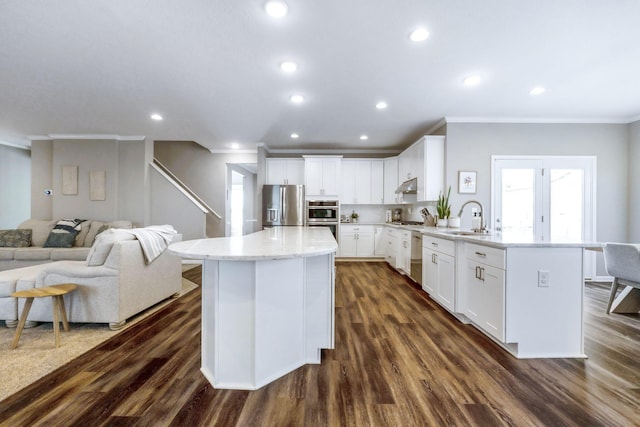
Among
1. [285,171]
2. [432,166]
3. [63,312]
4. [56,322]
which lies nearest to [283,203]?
[285,171]

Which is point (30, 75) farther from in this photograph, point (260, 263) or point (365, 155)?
point (365, 155)

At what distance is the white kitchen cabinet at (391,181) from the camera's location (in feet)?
18.7

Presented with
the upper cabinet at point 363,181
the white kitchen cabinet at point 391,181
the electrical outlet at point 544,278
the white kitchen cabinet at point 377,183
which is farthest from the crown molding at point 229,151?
the electrical outlet at point 544,278

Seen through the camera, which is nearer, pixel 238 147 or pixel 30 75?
pixel 30 75

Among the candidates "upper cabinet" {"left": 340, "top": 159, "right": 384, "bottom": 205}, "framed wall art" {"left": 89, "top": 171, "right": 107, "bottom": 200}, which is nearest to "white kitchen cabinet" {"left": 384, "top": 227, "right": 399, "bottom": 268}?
"upper cabinet" {"left": 340, "top": 159, "right": 384, "bottom": 205}

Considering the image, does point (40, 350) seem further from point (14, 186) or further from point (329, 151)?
point (14, 186)

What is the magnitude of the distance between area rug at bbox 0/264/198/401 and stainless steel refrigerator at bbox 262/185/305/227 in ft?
9.86

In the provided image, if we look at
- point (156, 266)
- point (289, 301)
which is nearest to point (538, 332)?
point (289, 301)

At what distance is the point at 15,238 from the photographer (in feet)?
13.9

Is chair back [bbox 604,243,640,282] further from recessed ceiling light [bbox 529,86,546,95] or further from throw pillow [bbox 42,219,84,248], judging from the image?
throw pillow [bbox 42,219,84,248]

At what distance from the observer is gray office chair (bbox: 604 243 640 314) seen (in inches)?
97.0

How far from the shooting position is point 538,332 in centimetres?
195

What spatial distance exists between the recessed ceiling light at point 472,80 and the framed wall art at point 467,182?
1.48 meters

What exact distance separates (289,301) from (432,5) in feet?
7.38
